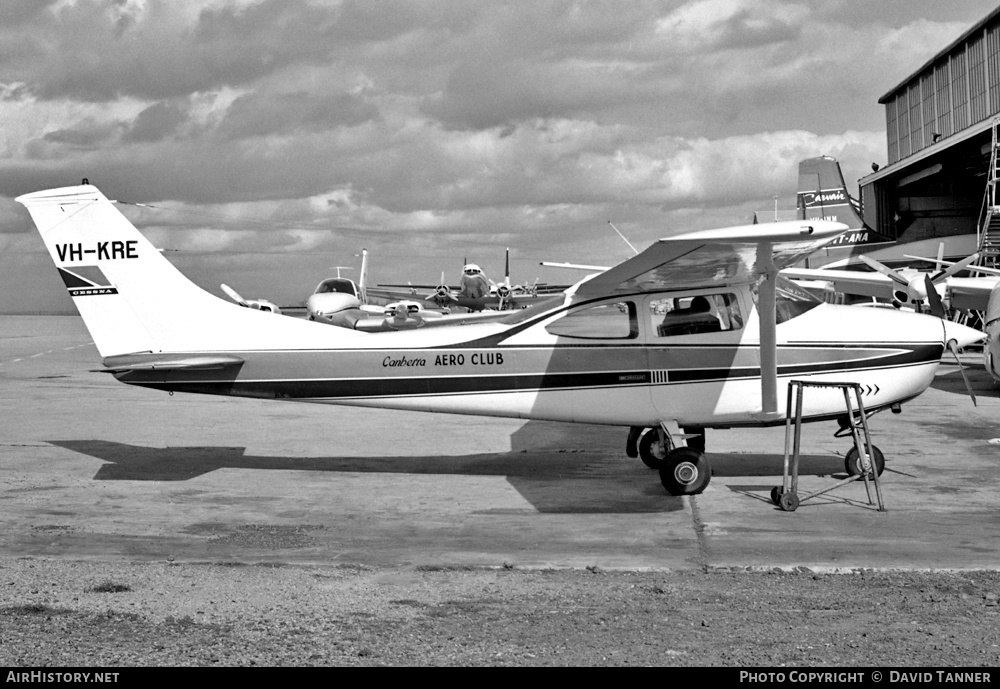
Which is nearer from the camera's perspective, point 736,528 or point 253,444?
point 736,528

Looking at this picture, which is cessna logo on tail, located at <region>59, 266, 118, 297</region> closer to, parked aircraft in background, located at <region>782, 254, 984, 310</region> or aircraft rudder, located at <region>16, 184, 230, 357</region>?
aircraft rudder, located at <region>16, 184, 230, 357</region>

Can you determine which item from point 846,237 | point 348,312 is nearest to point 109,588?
point 348,312

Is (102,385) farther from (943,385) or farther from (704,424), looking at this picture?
(943,385)

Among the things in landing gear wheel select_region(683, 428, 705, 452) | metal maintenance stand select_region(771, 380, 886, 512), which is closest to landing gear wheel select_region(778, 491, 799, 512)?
metal maintenance stand select_region(771, 380, 886, 512)

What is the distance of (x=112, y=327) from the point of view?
971cm

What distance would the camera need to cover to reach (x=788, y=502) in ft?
28.5

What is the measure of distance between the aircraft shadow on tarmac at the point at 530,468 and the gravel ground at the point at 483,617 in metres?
2.68

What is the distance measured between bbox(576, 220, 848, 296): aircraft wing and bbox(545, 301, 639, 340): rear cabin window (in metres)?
0.18

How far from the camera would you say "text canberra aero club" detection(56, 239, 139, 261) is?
960cm
